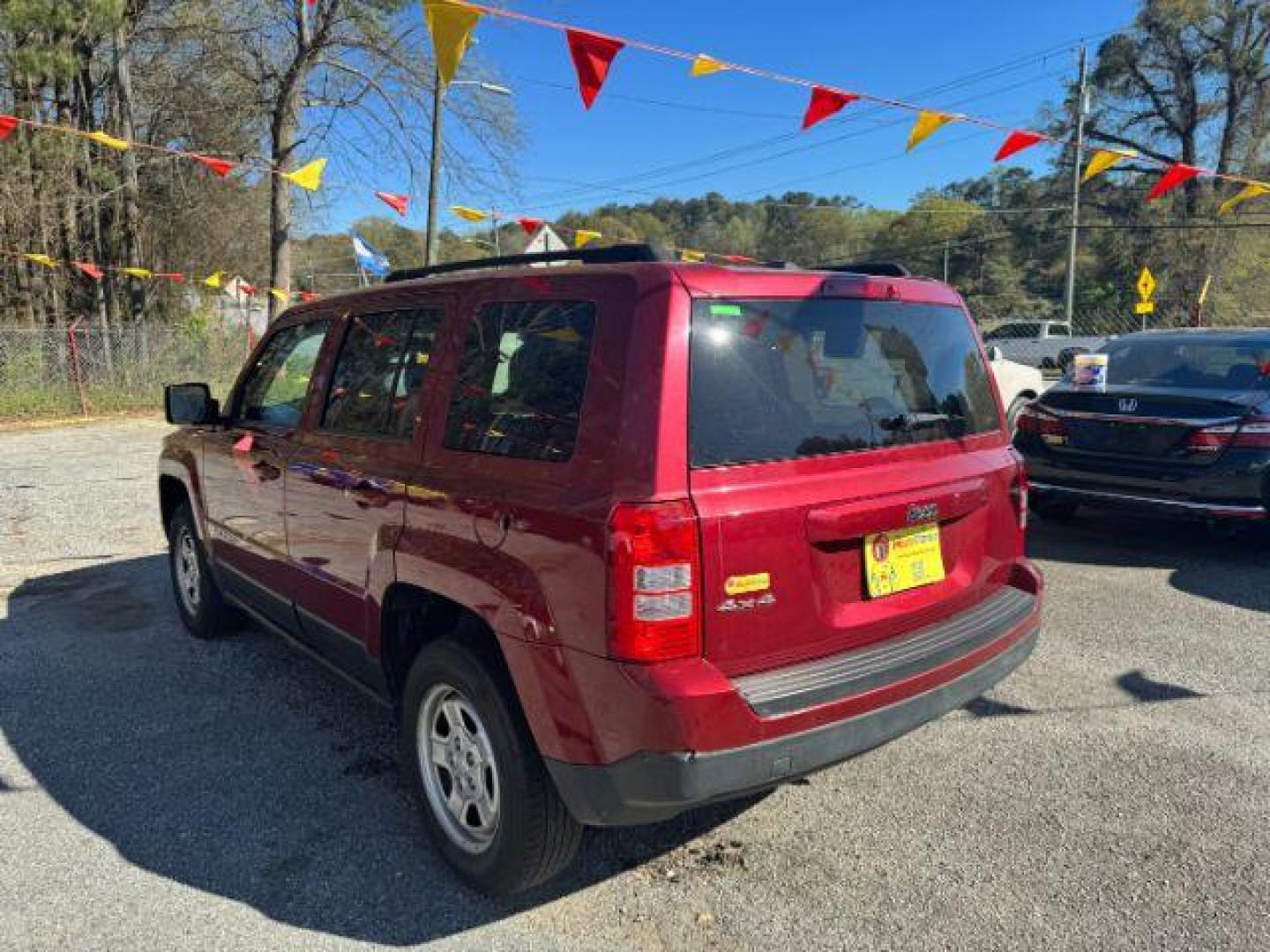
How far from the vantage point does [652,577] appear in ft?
7.06

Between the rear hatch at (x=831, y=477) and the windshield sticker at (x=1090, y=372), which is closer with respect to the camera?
the rear hatch at (x=831, y=477)

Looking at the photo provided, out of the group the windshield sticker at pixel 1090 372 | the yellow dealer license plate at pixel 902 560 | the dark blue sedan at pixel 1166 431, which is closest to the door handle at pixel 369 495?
the yellow dealer license plate at pixel 902 560

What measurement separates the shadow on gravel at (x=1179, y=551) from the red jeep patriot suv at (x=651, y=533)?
3115 mm

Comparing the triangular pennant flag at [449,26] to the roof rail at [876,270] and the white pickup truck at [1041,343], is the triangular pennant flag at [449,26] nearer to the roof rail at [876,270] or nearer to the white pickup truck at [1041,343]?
the roof rail at [876,270]

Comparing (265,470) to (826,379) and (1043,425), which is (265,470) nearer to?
(826,379)

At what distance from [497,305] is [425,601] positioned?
95cm

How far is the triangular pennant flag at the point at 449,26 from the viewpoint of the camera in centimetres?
600

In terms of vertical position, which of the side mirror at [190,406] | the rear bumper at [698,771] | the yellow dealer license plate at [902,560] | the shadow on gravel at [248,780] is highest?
the side mirror at [190,406]

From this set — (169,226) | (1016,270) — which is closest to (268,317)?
(169,226)

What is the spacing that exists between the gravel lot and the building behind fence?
45.8ft

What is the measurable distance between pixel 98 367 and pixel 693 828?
702 inches

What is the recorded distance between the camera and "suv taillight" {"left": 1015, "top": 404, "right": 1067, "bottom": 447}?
650 centimetres

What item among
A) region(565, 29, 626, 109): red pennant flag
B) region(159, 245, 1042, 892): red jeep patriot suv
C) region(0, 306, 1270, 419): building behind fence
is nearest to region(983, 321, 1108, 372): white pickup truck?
region(0, 306, 1270, 419): building behind fence

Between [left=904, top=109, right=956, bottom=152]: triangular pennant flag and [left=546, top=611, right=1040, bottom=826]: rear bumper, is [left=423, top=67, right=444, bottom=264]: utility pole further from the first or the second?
[left=546, top=611, right=1040, bottom=826]: rear bumper
